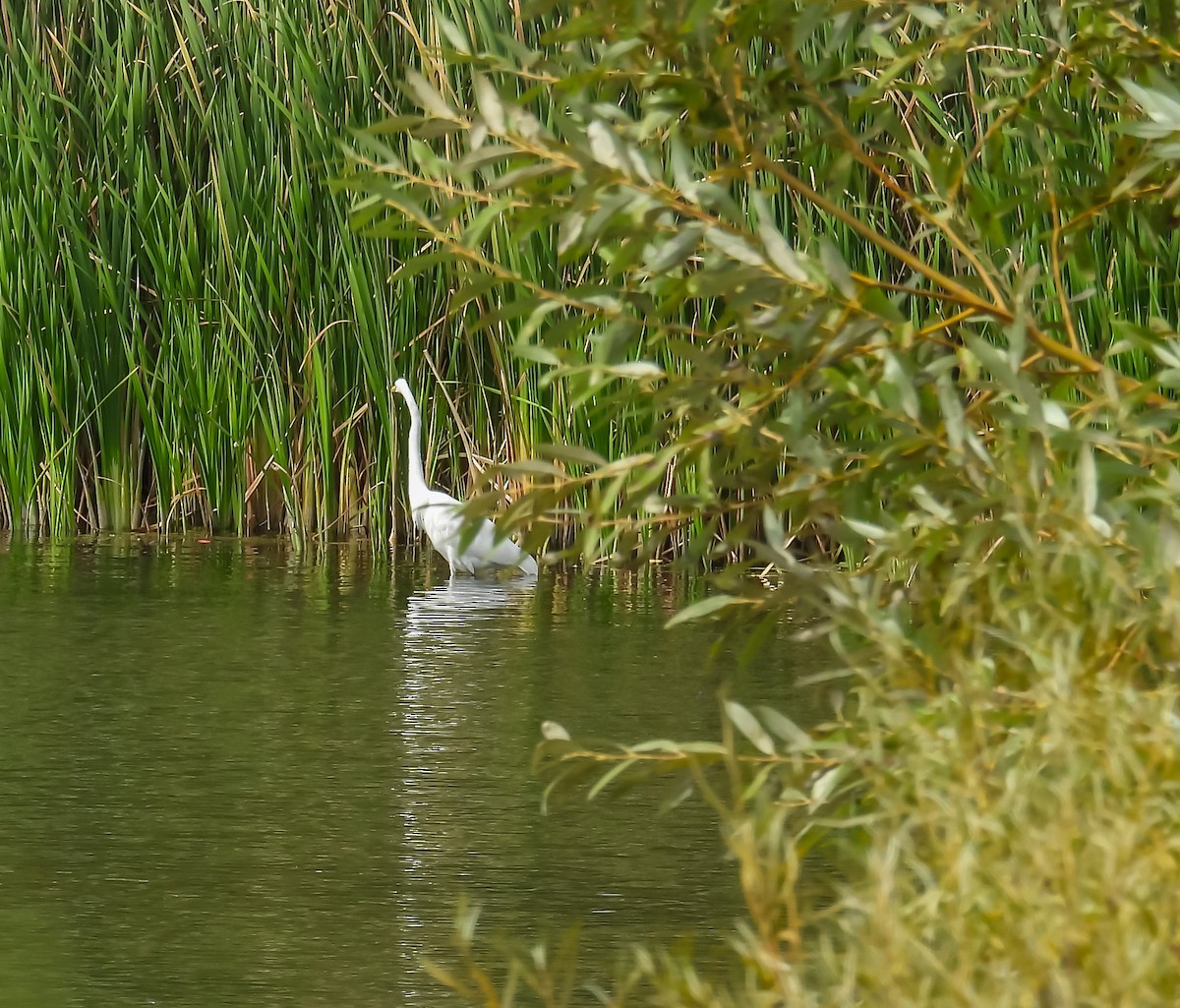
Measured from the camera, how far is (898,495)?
3512 millimetres

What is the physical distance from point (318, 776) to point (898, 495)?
2275 mm

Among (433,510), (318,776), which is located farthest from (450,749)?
(433,510)

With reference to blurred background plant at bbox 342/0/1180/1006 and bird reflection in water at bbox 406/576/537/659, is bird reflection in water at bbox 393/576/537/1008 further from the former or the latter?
blurred background plant at bbox 342/0/1180/1006

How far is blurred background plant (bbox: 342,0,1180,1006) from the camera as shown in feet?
8.41

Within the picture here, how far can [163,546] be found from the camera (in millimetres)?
9289

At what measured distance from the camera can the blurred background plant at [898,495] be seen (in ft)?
8.41

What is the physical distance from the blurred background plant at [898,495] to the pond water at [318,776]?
38 cm

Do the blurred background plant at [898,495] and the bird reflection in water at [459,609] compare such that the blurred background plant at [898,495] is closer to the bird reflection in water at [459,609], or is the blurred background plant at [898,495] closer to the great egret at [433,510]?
the bird reflection in water at [459,609]

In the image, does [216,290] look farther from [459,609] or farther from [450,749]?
[450,749]

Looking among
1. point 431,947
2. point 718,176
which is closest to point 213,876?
point 431,947

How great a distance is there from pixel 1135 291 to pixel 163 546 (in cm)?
381

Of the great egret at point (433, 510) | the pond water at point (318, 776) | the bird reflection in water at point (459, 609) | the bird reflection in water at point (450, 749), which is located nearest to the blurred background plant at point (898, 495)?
the pond water at point (318, 776)

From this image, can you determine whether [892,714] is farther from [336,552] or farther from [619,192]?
[336,552]

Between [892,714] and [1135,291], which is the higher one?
[1135,291]
